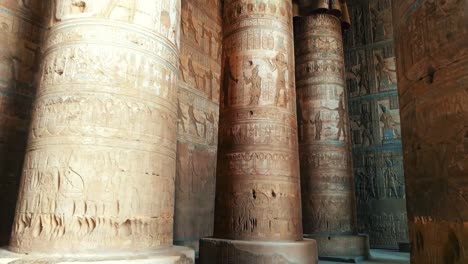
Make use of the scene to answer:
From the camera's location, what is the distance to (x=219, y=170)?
6.75 m

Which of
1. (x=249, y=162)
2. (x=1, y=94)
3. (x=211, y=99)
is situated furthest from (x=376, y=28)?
(x=1, y=94)

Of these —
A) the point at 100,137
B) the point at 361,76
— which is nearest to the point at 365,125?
the point at 361,76

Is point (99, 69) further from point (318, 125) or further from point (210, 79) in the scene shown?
point (318, 125)

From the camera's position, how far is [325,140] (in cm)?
960

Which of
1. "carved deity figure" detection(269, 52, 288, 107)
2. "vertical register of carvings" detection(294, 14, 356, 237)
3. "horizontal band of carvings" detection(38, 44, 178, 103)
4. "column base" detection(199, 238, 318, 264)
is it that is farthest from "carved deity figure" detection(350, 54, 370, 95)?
"horizontal band of carvings" detection(38, 44, 178, 103)

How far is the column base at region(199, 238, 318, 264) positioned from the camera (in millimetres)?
5605

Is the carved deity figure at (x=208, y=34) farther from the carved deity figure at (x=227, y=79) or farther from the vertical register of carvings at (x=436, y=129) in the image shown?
the vertical register of carvings at (x=436, y=129)

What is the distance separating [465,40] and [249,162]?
169 inches

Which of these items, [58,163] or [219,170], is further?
[219,170]

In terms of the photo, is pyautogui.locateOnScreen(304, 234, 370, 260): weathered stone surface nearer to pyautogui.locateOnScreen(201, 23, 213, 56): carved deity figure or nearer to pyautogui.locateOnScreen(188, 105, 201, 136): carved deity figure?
pyautogui.locateOnScreen(188, 105, 201, 136): carved deity figure

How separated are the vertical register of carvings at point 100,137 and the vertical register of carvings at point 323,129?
249 inches

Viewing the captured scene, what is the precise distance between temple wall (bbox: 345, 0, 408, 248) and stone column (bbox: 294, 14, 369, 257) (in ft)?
8.95

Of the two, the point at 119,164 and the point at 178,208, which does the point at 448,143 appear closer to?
the point at 119,164

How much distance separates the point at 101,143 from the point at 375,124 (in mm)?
10817
